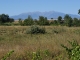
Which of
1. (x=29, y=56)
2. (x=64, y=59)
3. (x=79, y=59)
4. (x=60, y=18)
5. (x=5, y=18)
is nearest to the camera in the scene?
(x=79, y=59)

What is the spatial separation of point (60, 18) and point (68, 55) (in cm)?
7595

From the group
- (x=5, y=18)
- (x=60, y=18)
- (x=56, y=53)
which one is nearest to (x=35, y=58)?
(x=56, y=53)

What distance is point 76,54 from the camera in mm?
6309

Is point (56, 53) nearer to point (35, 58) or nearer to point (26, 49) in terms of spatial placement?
point (26, 49)

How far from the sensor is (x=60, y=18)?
275 feet

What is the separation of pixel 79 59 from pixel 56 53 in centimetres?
407

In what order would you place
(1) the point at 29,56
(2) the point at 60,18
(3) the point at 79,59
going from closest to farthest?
(3) the point at 79,59 < (1) the point at 29,56 < (2) the point at 60,18

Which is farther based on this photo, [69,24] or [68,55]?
[69,24]

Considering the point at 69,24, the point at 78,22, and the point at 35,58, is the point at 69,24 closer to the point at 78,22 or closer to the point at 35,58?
the point at 78,22

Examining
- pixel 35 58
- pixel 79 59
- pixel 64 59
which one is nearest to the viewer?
pixel 79 59

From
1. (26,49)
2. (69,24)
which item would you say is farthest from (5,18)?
(26,49)

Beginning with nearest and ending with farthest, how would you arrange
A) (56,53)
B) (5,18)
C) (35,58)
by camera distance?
(35,58), (56,53), (5,18)

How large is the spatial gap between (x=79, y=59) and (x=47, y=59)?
2.35 metres

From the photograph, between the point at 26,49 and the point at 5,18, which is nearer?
the point at 26,49
